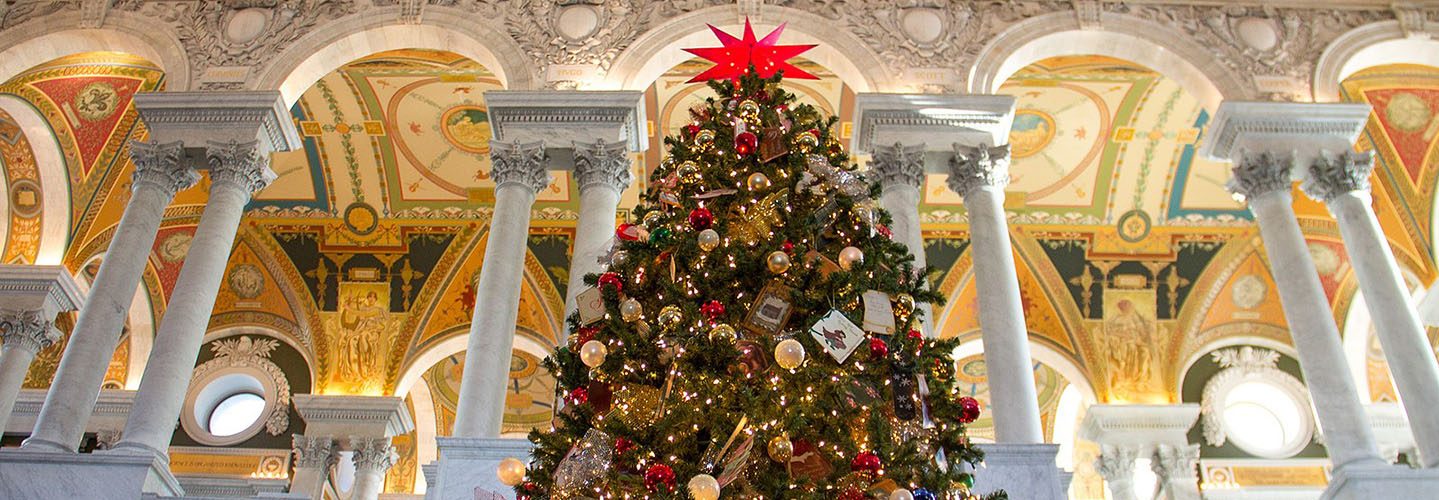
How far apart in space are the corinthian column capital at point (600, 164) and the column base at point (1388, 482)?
5.61 meters

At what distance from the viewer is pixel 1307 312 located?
841 centimetres

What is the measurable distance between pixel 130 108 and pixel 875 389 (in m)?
10.2

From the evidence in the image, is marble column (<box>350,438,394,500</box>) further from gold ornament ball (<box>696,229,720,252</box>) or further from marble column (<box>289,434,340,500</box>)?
gold ornament ball (<box>696,229,720,252</box>)

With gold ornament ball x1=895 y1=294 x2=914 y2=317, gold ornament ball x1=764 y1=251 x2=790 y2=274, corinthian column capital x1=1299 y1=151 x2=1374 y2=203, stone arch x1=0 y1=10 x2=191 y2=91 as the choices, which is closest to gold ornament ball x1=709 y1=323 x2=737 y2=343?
gold ornament ball x1=764 y1=251 x2=790 y2=274

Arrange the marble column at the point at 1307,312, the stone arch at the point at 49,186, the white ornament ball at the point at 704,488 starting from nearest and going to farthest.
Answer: the white ornament ball at the point at 704,488 → the marble column at the point at 1307,312 → the stone arch at the point at 49,186

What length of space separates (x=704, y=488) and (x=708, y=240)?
1214 millimetres

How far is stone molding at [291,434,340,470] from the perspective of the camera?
40.0 feet

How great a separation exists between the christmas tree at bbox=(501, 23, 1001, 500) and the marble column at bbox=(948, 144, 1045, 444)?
3.17 metres

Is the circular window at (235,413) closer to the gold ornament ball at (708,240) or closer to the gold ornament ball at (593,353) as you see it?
the gold ornament ball at (593,353)

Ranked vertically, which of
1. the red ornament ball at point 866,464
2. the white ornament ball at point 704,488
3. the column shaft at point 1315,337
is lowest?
the white ornament ball at point 704,488

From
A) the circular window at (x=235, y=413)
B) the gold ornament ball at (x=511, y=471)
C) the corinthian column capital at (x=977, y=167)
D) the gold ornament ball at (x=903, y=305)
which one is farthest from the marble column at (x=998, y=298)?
the circular window at (x=235, y=413)

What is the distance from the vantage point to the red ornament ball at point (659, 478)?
156 inches

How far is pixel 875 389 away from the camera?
4.50 m

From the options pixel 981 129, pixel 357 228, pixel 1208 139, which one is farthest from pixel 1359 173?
pixel 357 228
